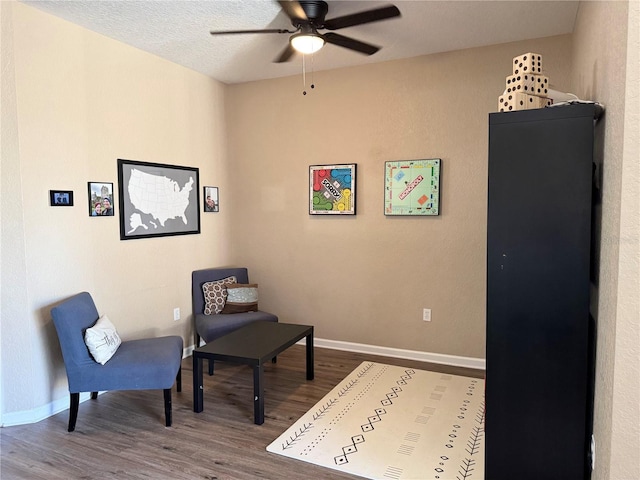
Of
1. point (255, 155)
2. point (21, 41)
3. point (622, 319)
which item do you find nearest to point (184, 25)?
point (21, 41)

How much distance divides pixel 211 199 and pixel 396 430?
3049 mm

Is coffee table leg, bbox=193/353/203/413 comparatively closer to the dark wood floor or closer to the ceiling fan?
the dark wood floor

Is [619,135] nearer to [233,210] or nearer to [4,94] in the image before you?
[4,94]

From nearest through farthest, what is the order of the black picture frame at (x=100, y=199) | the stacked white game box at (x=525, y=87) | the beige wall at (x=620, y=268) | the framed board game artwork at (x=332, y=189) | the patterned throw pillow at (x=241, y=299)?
the beige wall at (x=620, y=268), the stacked white game box at (x=525, y=87), the black picture frame at (x=100, y=199), the patterned throw pillow at (x=241, y=299), the framed board game artwork at (x=332, y=189)

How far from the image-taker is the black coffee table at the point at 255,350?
9.94 feet

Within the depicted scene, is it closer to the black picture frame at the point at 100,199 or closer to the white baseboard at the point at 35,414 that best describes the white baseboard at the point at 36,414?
the white baseboard at the point at 35,414

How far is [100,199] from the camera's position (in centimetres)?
354

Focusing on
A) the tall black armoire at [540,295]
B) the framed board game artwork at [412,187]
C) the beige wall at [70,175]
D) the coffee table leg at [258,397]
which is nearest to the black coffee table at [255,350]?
the coffee table leg at [258,397]

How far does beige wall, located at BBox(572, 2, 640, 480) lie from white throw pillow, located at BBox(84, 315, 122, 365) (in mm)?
2792

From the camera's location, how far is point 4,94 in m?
2.91

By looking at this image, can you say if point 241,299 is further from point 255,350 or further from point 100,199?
point 100,199

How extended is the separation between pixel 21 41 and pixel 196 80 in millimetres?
1784

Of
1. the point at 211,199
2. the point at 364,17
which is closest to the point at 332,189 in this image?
the point at 211,199

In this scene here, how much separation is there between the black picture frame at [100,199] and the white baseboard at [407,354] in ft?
7.84
